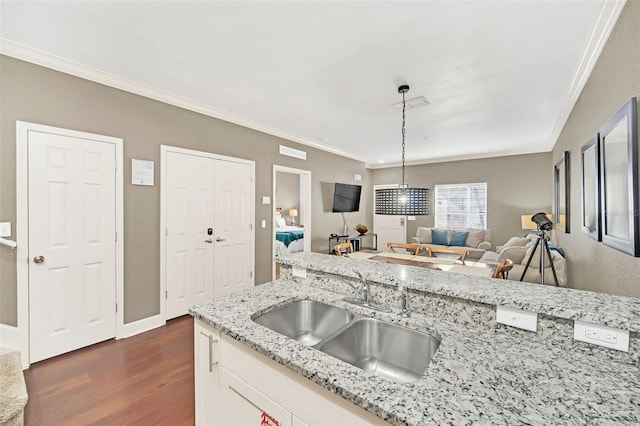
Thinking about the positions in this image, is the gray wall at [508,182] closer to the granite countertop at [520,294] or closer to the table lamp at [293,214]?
the table lamp at [293,214]

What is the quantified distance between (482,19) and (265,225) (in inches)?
136

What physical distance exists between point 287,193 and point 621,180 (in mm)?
7568

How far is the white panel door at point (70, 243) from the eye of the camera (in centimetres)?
227

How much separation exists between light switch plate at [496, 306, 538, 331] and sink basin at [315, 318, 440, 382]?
26 centimetres

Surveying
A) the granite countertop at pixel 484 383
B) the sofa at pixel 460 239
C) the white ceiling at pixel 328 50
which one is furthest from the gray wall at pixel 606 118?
the sofa at pixel 460 239

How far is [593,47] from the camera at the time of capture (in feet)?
6.81

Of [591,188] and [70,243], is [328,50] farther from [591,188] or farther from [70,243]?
[70,243]

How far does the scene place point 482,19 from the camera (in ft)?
6.02

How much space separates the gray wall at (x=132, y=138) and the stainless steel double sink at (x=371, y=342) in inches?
88.4

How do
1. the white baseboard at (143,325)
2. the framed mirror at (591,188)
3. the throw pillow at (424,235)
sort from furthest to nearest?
1. the throw pillow at (424,235)
2. the white baseboard at (143,325)
3. the framed mirror at (591,188)

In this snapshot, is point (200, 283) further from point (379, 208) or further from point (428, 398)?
point (428, 398)

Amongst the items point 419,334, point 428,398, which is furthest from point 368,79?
point 428,398

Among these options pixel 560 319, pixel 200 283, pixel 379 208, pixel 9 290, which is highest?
pixel 379 208

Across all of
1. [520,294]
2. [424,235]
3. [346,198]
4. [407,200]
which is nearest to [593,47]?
[407,200]
